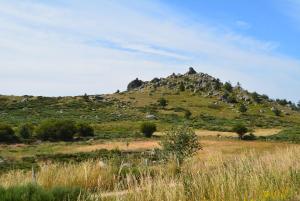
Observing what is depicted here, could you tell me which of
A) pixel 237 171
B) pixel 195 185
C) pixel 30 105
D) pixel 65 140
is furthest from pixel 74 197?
pixel 30 105

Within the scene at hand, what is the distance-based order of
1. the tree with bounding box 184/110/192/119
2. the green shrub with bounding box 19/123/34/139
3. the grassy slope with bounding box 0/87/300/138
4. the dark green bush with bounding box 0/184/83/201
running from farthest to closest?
the tree with bounding box 184/110/192/119 → the grassy slope with bounding box 0/87/300/138 → the green shrub with bounding box 19/123/34/139 → the dark green bush with bounding box 0/184/83/201

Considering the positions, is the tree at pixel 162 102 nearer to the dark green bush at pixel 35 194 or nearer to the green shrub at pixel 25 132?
the green shrub at pixel 25 132

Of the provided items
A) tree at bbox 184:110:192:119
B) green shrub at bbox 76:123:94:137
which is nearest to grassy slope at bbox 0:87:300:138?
tree at bbox 184:110:192:119

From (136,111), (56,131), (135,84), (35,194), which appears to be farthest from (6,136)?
(135,84)

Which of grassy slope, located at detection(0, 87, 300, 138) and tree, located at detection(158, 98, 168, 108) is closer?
→ grassy slope, located at detection(0, 87, 300, 138)

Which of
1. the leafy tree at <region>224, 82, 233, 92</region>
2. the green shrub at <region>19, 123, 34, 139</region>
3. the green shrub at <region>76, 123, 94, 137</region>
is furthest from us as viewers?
the leafy tree at <region>224, 82, 233, 92</region>

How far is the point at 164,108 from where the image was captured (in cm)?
11525

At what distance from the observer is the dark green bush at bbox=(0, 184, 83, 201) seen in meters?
8.95

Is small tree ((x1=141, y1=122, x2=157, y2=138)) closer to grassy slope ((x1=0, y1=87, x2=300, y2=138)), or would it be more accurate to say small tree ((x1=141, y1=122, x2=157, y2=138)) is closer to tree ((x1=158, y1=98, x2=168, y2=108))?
grassy slope ((x1=0, y1=87, x2=300, y2=138))

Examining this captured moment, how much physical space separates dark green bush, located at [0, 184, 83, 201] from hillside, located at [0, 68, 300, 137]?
6907 cm

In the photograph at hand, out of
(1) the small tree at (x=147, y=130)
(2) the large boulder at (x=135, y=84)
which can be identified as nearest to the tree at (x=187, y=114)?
(1) the small tree at (x=147, y=130)

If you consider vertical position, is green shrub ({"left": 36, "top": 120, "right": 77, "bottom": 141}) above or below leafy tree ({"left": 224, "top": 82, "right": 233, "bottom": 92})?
below

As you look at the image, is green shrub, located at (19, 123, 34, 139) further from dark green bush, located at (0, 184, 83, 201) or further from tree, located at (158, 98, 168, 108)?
dark green bush, located at (0, 184, 83, 201)

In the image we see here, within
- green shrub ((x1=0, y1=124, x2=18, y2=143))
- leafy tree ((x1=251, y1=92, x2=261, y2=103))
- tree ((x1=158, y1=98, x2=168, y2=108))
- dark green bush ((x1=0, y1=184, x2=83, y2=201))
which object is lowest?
green shrub ((x1=0, y1=124, x2=18, y2=143))
